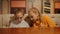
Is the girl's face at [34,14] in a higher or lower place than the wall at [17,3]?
lower

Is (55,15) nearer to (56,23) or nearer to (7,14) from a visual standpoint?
(56,23)

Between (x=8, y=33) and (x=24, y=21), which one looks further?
(x=24, y=21)

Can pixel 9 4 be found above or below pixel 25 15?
above

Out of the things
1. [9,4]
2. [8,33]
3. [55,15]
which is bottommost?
[8,33]

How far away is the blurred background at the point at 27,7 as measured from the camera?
4.17ft

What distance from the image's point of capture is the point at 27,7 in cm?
128

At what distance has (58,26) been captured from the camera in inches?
52.1

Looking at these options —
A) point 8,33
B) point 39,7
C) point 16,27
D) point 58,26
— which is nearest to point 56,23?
point 58,26

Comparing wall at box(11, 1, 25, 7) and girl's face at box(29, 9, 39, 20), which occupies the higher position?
wall at box(11, 1, 25, 7)

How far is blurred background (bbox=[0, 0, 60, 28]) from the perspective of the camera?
4.17 ft

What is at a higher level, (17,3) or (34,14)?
(17,3)

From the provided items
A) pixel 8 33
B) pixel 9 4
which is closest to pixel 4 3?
pixel 9 4

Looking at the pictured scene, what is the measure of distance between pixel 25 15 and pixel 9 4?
173 millimetres

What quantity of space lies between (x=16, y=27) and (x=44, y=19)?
0.27 meters
